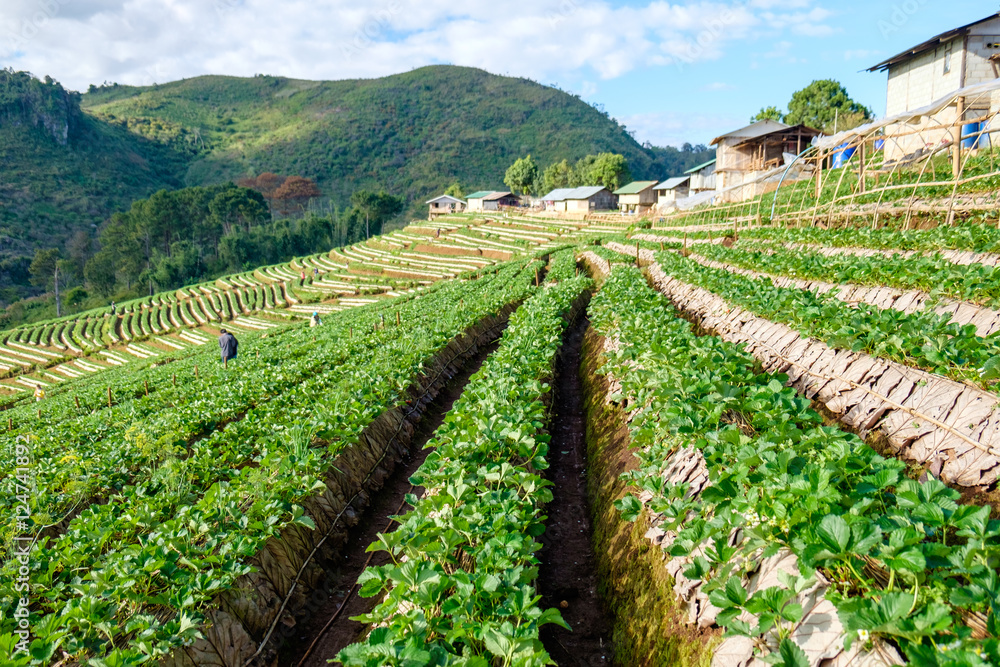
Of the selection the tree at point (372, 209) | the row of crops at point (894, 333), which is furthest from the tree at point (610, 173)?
the row of crops at point (894, 333)

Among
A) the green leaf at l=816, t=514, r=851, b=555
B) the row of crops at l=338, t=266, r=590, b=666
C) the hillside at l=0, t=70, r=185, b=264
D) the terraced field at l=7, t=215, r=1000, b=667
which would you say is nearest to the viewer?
the green leaf at l=816, t=514, r=851, b=555

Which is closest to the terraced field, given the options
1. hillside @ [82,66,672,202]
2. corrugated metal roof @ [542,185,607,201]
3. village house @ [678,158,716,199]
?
village house @ [678,158,716,199]

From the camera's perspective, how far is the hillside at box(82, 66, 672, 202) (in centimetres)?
15212

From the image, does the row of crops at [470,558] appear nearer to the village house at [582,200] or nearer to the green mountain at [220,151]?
the village house at [582,200]

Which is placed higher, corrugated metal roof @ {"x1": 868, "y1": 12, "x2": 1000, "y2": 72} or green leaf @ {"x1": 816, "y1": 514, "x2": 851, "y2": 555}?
corrugated metal roof @ {"x1": 868, "y1": 12, "x2": 1000, "y2": 72}

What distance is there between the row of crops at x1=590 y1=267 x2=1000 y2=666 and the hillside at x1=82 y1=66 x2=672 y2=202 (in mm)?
142862

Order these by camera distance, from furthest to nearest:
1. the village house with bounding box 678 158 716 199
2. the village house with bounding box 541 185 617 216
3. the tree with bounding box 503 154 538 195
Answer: the tree with bounding box 503 154 538 195
the village house with bounding box 541 185 617 216
the village house with bounding box 678 158 716 199

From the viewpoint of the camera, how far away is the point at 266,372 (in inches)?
593

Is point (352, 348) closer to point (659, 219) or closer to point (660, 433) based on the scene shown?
point (660, 433)

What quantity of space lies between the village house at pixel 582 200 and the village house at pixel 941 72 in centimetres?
4644

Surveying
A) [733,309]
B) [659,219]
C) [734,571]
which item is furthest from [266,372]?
[659,219]

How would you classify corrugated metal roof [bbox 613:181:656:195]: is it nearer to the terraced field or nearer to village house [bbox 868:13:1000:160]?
village house [bbox 868:13:1000:160]

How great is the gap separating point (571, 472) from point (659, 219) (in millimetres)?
45745

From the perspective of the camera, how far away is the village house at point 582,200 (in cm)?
8056
